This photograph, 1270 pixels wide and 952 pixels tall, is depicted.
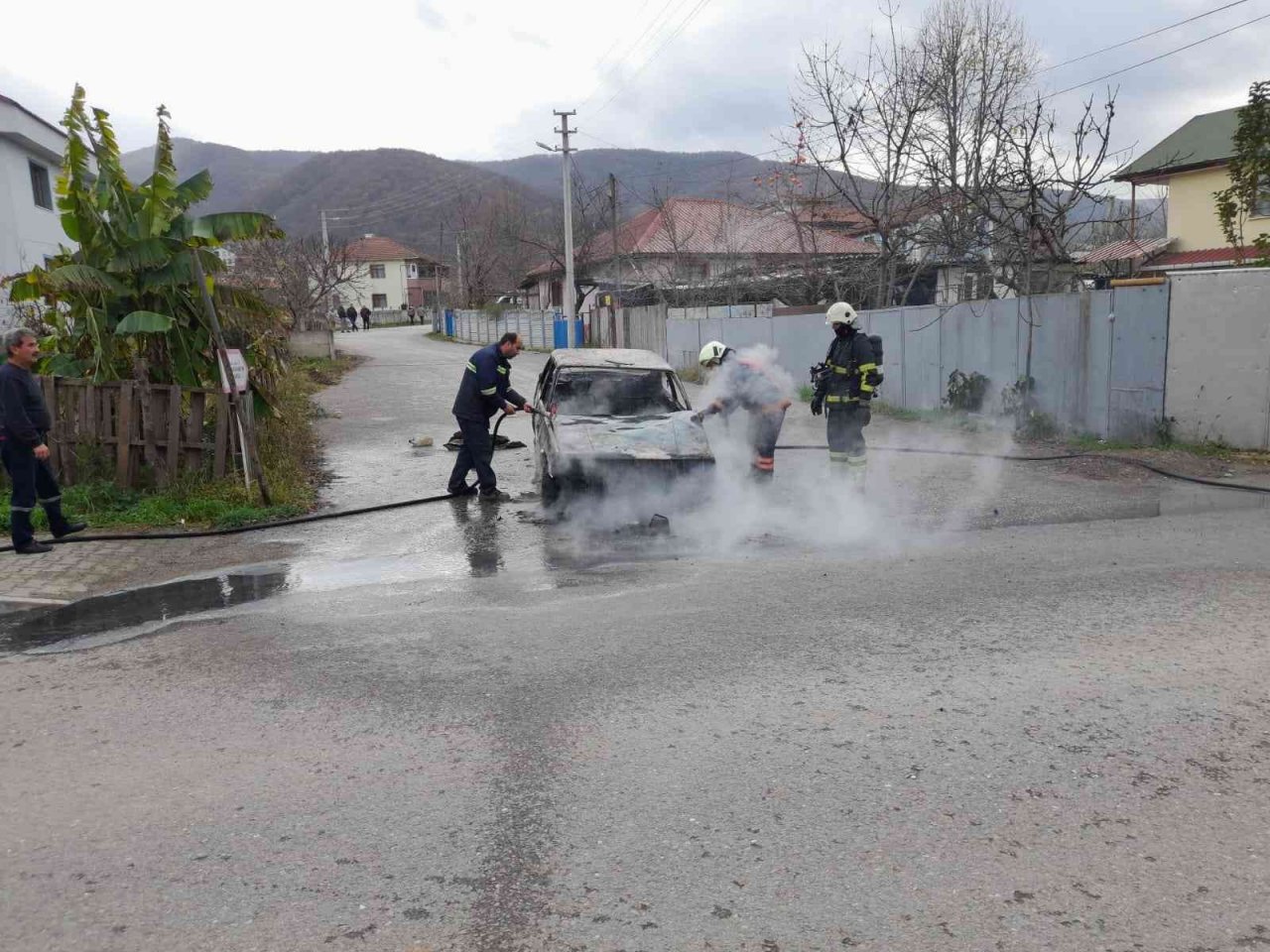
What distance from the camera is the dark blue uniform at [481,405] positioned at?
10445mm

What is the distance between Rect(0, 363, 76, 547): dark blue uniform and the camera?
7.96 metres

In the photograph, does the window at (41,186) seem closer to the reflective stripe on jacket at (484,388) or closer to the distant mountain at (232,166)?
the reflective stripe on jacket at (484,388)

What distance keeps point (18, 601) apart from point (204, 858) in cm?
475

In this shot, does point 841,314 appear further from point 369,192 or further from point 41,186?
point 369,192

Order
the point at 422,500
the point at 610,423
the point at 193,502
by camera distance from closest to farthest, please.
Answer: the point at 610,423 → the point at 193,502 → the point at 422,500

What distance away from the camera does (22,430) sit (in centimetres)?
800

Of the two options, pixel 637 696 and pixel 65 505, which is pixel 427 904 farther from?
pixel 65 505

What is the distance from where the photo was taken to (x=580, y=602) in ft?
21.3

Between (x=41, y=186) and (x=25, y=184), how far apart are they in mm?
1620

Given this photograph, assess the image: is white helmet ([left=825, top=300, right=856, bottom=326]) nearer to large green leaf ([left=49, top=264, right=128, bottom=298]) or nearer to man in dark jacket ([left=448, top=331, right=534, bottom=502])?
man in dark jacket ([left=448, top=331, right=534, bottom=502])

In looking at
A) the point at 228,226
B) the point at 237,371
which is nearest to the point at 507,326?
the point at 228,226

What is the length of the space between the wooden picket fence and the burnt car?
11.8 feet

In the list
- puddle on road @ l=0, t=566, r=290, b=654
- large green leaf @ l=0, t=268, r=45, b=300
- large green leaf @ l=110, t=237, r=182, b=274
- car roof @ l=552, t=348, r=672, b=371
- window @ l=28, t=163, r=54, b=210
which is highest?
window @ l=28, t=163, r=54, b=210

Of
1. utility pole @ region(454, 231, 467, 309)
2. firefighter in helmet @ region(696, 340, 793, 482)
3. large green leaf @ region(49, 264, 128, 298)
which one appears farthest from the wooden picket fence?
utility pole @ region(454, 231, 467, 309)
